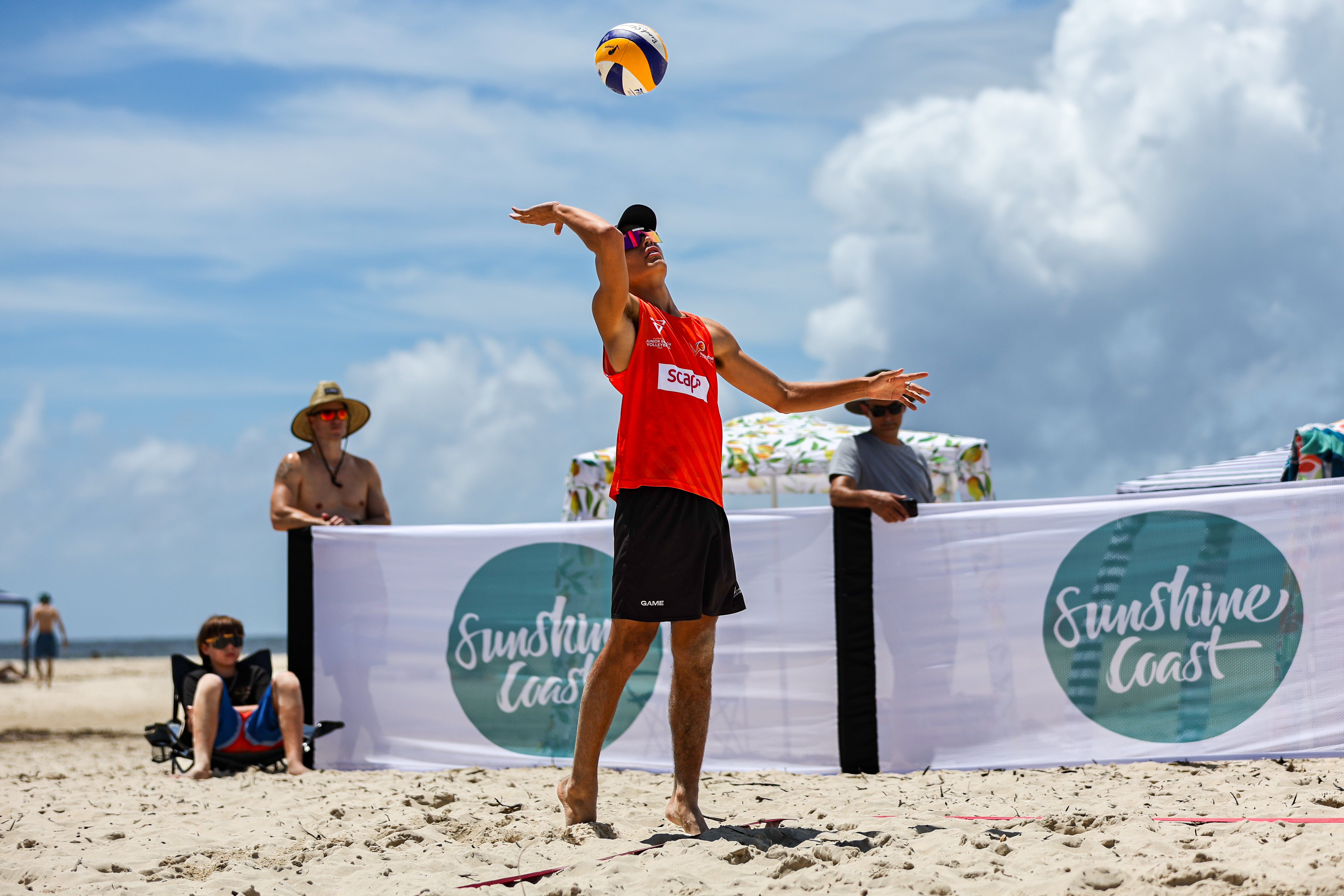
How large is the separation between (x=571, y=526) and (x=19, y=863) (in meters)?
2.73

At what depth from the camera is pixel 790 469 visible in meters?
11.0

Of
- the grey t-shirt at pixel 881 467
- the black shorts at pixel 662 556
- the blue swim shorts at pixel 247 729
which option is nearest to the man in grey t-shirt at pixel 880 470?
the grey t-shirt at pixel 881 467

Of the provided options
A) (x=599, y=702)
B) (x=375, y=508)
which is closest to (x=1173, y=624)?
(x=599, y=702)

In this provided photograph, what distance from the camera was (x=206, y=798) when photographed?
4.38m

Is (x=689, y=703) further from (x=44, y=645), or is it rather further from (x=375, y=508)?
(x=44, y=645)

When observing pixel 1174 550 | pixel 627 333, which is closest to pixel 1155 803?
pixel 1174 550

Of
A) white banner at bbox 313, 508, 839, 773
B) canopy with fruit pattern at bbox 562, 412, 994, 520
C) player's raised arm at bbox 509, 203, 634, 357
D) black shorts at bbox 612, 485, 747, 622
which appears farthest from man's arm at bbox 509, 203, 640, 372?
canopy with fruit pattern at bbox 562, 412, 994, 520

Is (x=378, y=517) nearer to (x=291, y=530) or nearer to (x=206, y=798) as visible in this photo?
(x=291, y=530)

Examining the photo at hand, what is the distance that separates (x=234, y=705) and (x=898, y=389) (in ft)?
12.7

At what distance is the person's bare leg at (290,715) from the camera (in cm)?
525

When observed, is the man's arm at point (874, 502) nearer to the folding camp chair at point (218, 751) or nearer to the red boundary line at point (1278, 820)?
the red boundary line at point (1278, 820)

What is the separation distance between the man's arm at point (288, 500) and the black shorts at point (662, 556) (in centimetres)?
296

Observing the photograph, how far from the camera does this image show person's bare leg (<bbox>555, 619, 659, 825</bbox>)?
3.26 m

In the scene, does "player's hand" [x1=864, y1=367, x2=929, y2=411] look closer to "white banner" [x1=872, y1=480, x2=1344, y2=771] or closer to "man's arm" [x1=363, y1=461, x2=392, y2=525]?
"white banner" [x1=872, y1=480, x2=1344, y2=771]
